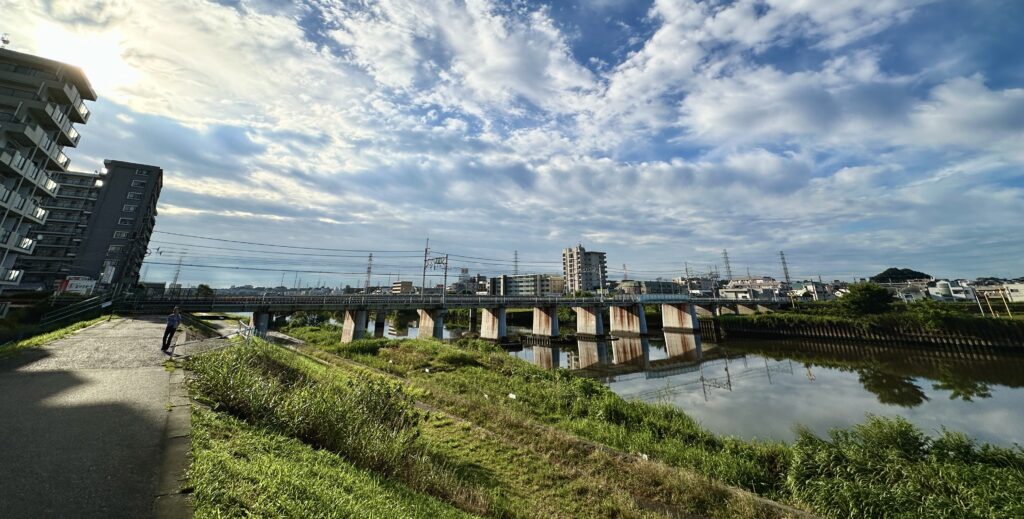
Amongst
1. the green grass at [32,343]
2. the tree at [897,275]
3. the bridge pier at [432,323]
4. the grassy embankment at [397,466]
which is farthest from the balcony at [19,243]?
the tree at [897,275]

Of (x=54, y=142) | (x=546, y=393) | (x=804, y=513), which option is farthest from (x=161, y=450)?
(x=54, y=142)

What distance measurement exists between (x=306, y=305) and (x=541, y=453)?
30946 mm

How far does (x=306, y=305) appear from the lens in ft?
107

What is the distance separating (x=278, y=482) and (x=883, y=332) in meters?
64.2

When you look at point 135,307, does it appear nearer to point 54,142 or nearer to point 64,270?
point 54,142

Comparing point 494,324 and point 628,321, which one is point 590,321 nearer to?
point 628,321

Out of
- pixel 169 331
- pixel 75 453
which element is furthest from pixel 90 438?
pixel 169 331

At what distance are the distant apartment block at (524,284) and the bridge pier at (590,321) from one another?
9046cm

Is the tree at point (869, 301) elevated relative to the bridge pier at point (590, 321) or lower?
elevated

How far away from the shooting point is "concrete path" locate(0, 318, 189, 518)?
401cm

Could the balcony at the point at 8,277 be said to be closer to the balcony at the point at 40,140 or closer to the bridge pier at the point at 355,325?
the balcony at the point at 40,140

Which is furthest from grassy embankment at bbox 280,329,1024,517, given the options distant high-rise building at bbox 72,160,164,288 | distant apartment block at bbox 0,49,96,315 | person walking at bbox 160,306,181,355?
distant high-rise building at bbox 72,160,164,288

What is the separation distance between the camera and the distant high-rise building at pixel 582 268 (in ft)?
475

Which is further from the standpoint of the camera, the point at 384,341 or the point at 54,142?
the point at 54,142
